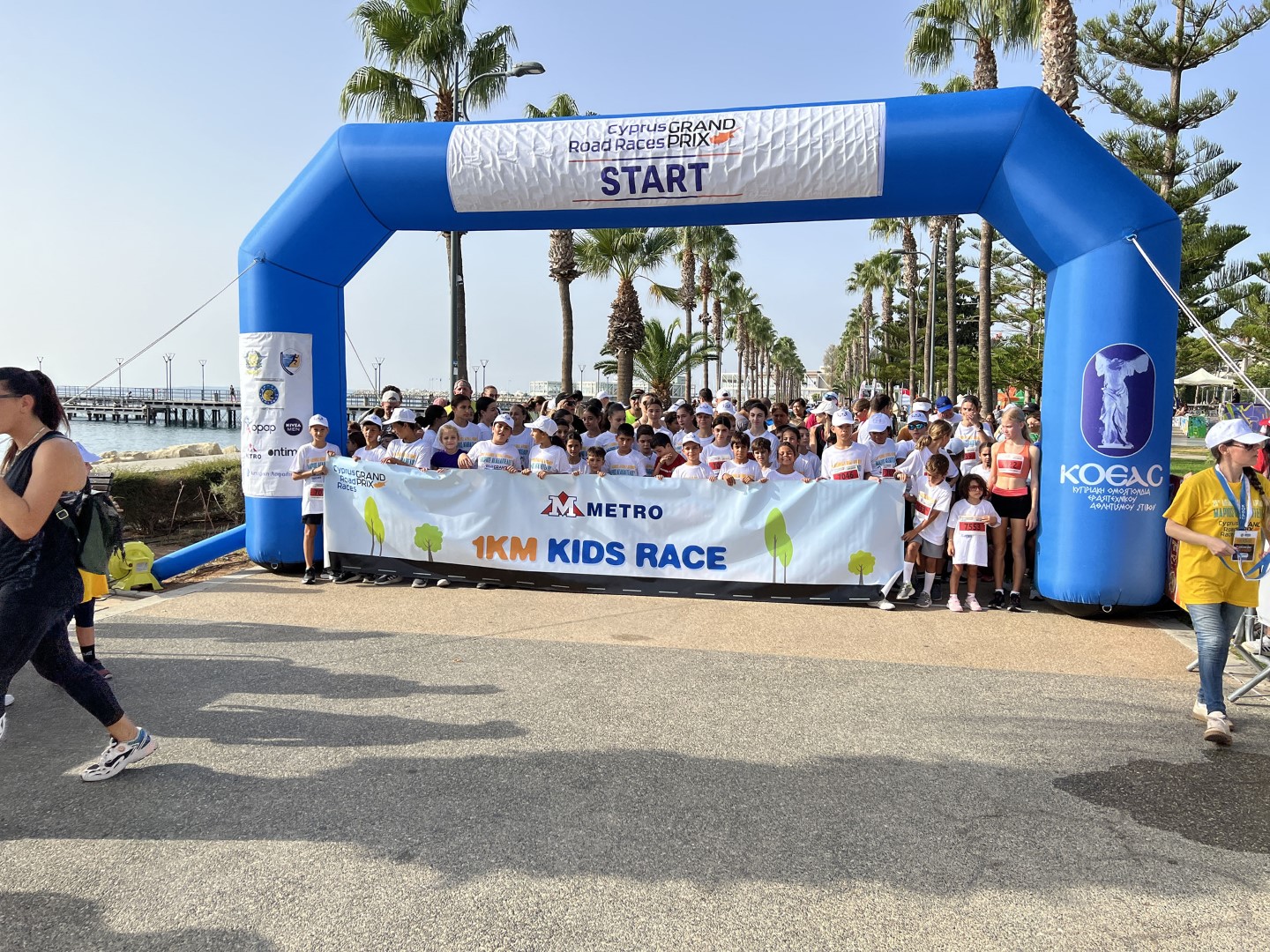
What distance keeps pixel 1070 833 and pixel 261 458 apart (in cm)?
770

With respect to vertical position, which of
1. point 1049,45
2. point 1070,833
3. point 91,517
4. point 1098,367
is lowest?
point 1070,833

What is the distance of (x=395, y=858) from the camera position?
131 inches

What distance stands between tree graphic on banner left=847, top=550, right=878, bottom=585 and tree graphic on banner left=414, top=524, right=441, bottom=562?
3.86 m

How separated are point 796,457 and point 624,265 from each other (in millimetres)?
21227

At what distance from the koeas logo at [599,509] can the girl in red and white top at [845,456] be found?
1613mm

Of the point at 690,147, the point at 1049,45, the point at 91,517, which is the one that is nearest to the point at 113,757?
the point at 91,517

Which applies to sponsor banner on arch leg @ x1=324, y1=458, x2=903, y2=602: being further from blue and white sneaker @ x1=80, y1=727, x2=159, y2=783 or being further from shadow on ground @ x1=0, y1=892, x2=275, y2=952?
shadow on ground @ x1=0, y1=892, x2=275, y2=952

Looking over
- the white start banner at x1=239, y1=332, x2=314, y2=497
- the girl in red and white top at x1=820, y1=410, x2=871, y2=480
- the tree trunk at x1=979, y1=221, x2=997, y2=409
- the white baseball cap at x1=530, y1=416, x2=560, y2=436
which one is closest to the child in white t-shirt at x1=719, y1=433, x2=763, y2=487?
the girl in red and white top at x1=820, y1=410, x2=871, y2=480

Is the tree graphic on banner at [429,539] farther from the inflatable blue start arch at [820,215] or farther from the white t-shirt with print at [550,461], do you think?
the inflatable blue start arch at [820,215]

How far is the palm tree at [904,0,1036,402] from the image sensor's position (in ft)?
61.1

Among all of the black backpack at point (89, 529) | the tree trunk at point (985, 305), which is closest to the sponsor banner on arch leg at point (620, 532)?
the black backpack at point (89, 529)

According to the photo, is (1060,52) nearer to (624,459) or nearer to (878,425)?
(878,425)

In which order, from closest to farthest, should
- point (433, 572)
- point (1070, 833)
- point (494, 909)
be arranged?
point (494, 909) → point (1070, 833) → point (433, 572)

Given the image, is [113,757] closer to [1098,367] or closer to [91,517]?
[91,517]
